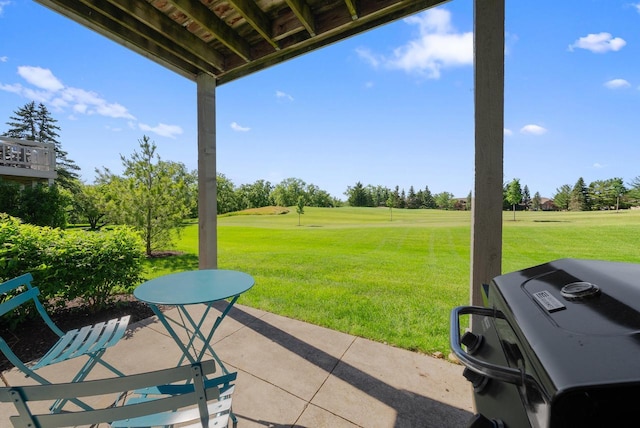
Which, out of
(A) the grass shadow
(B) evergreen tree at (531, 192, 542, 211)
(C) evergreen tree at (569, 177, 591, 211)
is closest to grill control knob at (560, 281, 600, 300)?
(A) the grass shadow

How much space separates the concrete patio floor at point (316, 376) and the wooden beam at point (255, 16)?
2.94 metres

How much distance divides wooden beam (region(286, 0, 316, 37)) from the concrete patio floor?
114 inches

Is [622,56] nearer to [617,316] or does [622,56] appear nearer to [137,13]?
[617,316]

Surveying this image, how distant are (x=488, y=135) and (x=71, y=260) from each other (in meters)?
4.09

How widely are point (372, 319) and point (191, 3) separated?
359cm

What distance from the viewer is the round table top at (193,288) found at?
5.08ft

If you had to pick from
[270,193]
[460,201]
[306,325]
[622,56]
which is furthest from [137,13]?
[270,193]

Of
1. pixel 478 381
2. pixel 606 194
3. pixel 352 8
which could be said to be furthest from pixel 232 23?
pixel 606 194

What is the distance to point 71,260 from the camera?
2.72m

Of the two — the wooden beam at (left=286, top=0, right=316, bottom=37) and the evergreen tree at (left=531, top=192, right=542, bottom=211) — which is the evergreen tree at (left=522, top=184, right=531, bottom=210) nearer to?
the evergreen tree at (left=531, top=192, right=542, bottom=211)

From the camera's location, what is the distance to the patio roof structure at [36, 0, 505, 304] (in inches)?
69.7

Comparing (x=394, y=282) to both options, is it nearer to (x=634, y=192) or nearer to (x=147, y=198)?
(x=634, y=192)

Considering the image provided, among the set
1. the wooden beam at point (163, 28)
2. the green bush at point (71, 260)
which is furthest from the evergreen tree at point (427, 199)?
the green bush at point (71, 260)

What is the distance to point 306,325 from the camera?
2.77 meters
